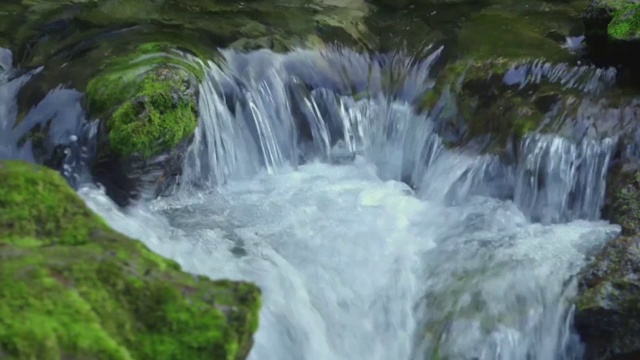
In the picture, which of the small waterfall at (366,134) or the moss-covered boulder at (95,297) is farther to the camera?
the small waterfall at (366,134)

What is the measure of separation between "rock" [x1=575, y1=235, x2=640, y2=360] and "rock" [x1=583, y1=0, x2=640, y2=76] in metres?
2.94

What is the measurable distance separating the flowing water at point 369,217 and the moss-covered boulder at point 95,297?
5.01ft

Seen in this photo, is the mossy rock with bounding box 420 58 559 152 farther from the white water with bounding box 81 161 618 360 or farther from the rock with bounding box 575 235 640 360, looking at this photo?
the rock with bounding box 575 235 640 360

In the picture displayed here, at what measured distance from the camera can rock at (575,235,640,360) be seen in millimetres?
5078

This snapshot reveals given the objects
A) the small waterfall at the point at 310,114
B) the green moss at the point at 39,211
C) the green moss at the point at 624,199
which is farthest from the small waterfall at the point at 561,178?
the green moss at the point at 39,211

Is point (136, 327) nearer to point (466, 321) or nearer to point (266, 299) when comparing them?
point (266, 299)

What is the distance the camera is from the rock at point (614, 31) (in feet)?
24.7

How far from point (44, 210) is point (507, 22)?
709cm

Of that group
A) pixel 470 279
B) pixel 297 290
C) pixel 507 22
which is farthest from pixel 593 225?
pixel 507 22

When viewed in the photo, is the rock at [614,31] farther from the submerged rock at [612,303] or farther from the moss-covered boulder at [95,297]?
the moss-covered boulder at [95,297]

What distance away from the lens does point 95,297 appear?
10.3 ft

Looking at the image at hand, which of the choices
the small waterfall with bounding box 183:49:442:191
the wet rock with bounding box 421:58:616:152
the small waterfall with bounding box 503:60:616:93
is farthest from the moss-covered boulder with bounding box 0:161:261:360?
the small waterfall with bounding box 503:60:616:93

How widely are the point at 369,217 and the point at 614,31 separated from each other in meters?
3.19

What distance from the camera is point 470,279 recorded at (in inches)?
229
